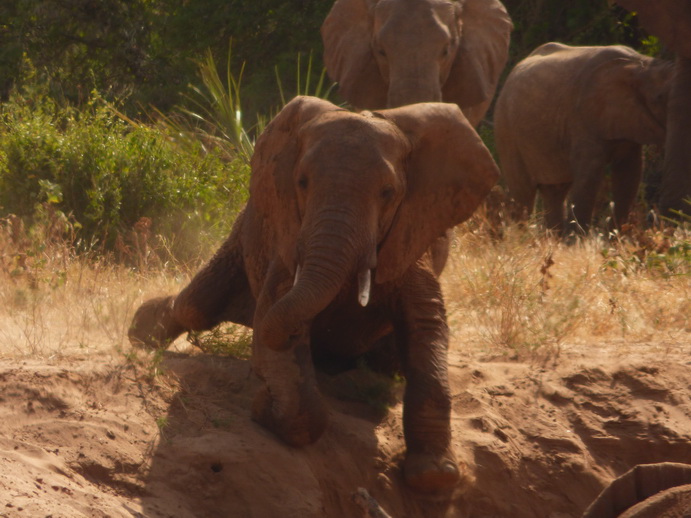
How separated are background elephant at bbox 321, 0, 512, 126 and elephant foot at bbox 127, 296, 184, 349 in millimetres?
2357

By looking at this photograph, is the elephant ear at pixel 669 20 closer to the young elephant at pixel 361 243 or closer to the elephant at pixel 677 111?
the elephant at pixel 677 111

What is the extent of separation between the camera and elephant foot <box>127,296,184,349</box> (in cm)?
639

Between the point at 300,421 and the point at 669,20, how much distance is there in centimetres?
661

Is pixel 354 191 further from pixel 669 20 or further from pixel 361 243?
pixel 669 20

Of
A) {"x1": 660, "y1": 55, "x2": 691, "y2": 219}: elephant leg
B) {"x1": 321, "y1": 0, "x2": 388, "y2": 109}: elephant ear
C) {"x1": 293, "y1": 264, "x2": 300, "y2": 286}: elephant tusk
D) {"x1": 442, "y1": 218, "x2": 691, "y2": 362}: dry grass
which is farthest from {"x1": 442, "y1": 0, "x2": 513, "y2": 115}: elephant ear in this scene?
{"x1": 293, "y1": 264, "x2": 300, "y2": 286}: elephant tusk

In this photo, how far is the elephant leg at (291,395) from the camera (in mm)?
5004

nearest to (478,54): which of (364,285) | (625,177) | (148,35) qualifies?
(625,177)

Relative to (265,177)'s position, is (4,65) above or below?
below

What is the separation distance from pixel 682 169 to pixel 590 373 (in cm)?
419

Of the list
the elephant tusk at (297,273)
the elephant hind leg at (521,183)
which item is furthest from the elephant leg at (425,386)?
the elephant hind leg at (521,183)

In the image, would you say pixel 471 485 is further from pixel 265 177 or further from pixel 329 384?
pixel 265 177

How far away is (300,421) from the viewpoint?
501 centimetres

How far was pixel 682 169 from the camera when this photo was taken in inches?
393

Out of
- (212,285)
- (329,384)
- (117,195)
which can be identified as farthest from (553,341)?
(117,195)
